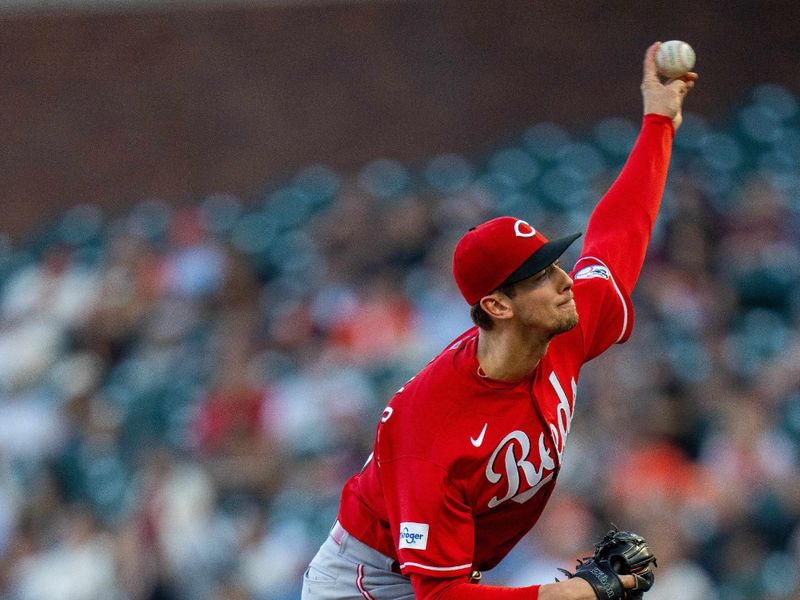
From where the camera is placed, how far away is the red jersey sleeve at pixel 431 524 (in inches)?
113

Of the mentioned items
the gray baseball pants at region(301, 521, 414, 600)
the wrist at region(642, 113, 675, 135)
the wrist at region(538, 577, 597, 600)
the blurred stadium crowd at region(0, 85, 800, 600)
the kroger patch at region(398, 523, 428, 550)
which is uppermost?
the wrist at region(642, 113, 675, 135)

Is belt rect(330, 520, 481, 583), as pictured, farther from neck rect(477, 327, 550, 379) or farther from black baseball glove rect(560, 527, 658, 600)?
neck rect(477, 327, 550, 379)

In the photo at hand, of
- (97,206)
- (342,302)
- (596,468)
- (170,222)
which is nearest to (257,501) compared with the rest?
(342,302)

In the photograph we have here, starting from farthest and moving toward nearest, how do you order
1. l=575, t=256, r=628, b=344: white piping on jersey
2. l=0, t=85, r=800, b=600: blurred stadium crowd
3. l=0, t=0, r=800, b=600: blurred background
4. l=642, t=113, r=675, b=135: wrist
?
l=0, t=0, r=800, b=600: blurred background
l=0, t=85, r=800, b=600: blurred stadium crowd
l=642, t=113, r=675, b=135: wrist
l=575, t=256, r=628, b=344: white piping on jersey

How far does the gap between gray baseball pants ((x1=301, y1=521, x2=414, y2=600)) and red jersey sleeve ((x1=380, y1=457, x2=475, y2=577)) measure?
32cm

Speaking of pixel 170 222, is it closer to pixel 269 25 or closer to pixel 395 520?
pixel 269 25

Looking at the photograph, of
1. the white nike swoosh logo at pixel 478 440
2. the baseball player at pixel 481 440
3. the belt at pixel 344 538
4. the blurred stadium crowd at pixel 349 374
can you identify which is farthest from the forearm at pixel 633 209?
the blurred stadium crowd at pixel 349 374

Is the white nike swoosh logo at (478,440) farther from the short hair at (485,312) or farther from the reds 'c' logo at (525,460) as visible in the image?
the short hair at (485,312)

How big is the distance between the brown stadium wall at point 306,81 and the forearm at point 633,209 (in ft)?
16.0

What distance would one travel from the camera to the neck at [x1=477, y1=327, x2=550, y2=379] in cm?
298

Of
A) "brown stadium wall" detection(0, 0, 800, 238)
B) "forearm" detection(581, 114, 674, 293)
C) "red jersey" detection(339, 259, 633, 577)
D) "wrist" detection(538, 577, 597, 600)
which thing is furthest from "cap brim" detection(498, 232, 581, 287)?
"brown stadium wall" detection(0, 0, 800, 238)

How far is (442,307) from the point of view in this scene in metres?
6.67

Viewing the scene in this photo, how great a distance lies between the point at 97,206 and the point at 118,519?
394 cm

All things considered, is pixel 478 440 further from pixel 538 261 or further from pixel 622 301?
pixel 622 301
